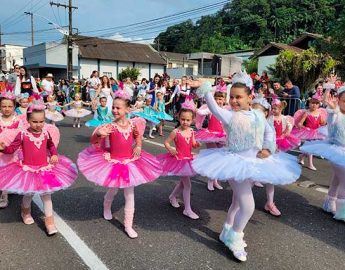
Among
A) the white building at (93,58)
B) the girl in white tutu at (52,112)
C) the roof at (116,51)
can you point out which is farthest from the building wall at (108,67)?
the girl in white tutu at (52,112)

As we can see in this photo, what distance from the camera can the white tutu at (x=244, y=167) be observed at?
12.3 ft

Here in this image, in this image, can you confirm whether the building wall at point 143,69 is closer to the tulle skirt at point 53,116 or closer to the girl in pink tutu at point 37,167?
the tulle skirt at point 53,116

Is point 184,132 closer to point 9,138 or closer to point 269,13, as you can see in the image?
point 9,138

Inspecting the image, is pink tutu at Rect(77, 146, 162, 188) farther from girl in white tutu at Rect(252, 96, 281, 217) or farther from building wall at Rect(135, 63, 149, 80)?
building wall at Rect(135, 63, 149, 80)

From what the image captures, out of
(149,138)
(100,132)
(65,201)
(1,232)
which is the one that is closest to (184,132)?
(100,132)

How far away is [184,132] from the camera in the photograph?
5.12m

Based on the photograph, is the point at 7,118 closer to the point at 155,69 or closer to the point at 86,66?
the point at 86,66

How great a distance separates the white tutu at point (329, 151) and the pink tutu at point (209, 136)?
1.55m

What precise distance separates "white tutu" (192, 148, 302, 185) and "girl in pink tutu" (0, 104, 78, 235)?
1.66 meters

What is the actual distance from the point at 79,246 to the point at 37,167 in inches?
41.9

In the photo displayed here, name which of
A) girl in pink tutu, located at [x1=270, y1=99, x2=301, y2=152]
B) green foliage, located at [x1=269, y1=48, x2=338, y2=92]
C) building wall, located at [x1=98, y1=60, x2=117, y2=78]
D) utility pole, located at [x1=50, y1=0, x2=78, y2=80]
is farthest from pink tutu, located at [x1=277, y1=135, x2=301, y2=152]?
building wall, located at [x1=98, y1=60, x2=117, y2=78]

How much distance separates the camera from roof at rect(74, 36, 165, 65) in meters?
56.3

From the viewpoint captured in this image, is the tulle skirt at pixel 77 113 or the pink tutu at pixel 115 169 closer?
the pink tutu at pixel 115 169

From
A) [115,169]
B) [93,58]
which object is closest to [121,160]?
[115,169]
